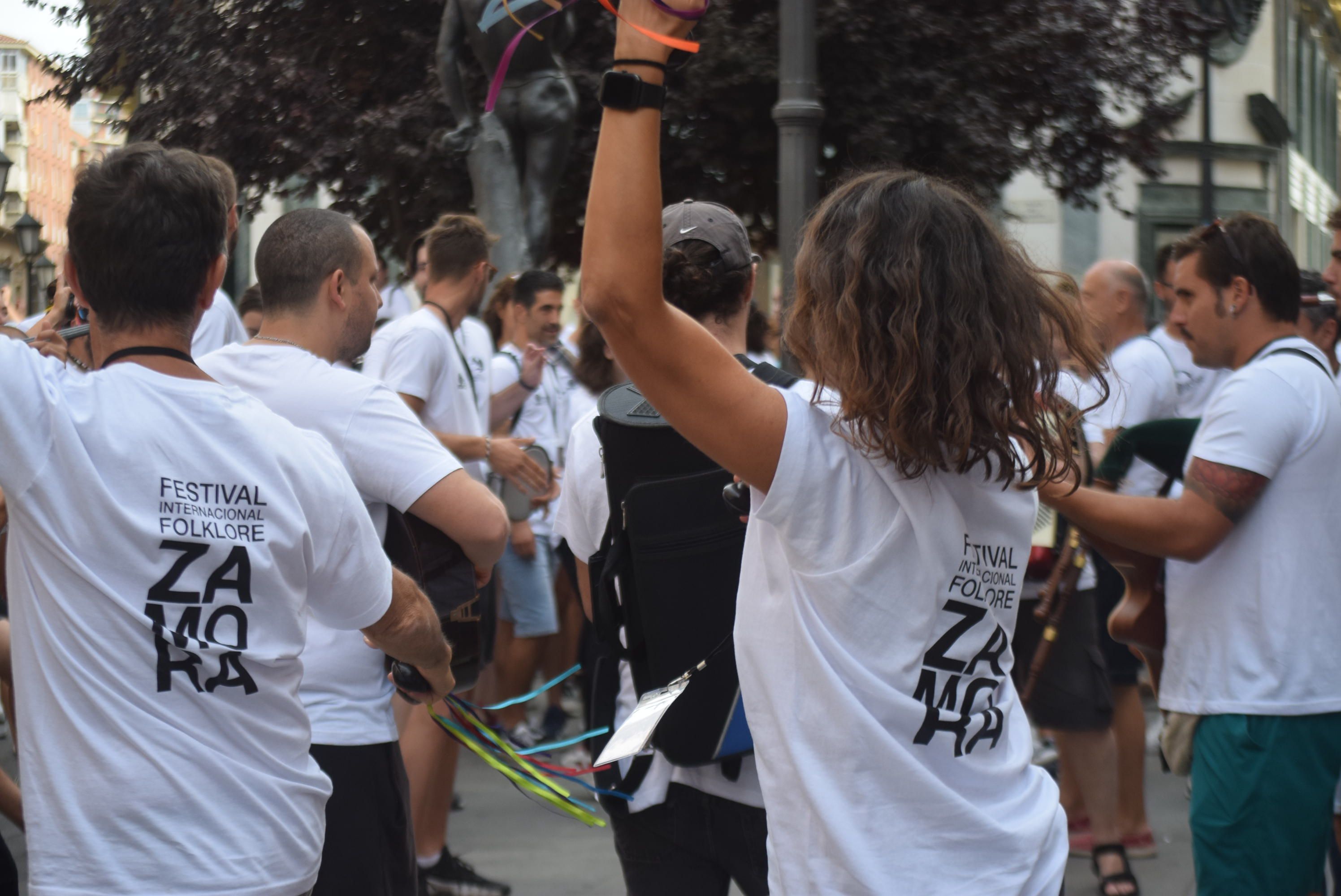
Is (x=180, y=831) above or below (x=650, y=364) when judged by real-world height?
below

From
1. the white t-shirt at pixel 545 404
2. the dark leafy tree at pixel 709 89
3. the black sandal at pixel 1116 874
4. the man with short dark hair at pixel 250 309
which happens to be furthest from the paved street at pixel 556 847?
the dark leafy tree at pixel 709 89

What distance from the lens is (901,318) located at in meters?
1.95

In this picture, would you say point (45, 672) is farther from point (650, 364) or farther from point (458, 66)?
point (458, 66)

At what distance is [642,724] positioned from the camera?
235 centimetres

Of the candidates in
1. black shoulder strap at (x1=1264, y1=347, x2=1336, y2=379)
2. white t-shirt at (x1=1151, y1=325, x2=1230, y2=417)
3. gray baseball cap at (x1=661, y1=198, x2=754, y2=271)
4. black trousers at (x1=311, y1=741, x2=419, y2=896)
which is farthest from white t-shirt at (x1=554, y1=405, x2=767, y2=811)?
white t-shirt at (x1=1151, y1=325, x2=1230, y2=417)

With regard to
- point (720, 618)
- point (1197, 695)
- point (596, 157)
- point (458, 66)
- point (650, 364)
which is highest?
point (458, 66)

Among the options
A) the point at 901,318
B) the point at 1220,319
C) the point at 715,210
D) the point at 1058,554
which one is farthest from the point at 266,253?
the point at 1058,554

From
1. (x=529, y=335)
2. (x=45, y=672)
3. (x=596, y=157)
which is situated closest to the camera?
(x=596, y=157)

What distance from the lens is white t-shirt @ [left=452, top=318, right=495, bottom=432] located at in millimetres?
5922

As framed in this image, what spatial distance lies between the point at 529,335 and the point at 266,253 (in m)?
4.34

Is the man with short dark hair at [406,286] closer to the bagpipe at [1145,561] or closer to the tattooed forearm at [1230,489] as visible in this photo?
the bagpipe at [1145,561]

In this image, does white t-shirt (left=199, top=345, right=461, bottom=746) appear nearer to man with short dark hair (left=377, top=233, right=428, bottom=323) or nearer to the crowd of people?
the crowd of people

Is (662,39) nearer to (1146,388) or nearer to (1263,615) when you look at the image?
(1263,615)

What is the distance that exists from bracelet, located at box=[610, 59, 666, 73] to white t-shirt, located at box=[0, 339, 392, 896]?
81cm
